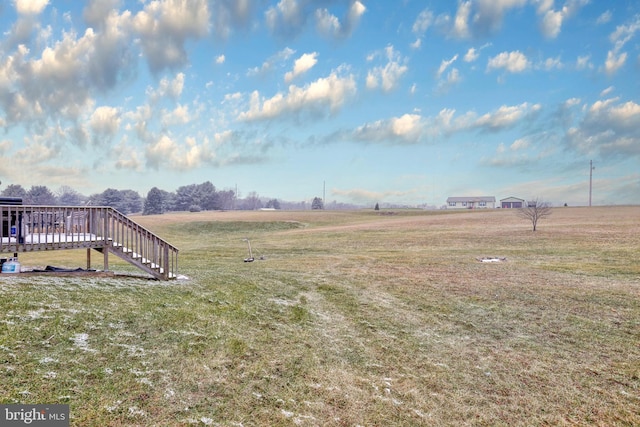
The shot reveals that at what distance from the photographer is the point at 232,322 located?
10.1m

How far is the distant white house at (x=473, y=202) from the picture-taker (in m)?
148

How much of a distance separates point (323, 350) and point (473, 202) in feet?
496

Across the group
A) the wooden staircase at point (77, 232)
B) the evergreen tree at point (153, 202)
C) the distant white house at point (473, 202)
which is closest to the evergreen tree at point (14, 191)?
the evergreen tree at point (153, 202)

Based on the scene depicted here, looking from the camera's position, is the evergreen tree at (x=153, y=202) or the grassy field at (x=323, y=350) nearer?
the grassy field at (x=323, y=350)

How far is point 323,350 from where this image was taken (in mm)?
8727

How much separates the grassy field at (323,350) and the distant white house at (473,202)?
14099 cm

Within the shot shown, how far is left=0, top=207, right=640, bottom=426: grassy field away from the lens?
607cm

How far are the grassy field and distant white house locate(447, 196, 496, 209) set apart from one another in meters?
141

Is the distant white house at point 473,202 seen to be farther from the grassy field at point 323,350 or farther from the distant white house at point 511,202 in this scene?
the grassy field at point 323,350

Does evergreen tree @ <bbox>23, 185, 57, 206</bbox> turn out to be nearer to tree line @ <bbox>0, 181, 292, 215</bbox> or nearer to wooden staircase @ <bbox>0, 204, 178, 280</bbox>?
tree line @ <bbox>0, 181, 292, 215</bbox>

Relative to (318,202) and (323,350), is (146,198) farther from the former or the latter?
(323,350)

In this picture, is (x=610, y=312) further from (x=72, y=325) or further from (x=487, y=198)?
(x=487, y=198)

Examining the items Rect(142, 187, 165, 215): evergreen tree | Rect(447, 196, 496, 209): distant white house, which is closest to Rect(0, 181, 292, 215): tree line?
Rect(142, 187, 165, 215): evergreen tree

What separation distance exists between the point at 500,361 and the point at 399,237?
29.5 meters
